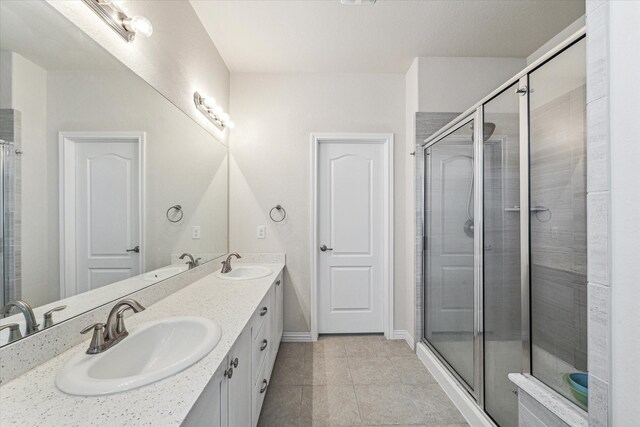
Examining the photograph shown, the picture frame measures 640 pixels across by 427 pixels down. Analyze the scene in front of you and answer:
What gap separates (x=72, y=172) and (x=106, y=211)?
0.20 m

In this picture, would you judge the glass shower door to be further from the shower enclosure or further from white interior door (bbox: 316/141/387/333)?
white interior door (bbox: 316/141/387/333)

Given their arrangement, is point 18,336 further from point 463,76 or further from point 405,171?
point 463,76

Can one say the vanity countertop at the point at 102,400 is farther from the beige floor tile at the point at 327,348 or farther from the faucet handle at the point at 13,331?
the beige floor tile at the point at 327,348

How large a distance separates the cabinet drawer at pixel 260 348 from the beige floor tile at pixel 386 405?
0.73m

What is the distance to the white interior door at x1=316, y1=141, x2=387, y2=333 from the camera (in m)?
2.74

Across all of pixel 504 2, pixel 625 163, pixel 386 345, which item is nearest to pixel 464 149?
pixel 504 2

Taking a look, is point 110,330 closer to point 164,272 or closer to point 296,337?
point 164,272

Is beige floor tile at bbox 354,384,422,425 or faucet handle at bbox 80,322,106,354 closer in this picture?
faucet handle at bbox 80,322,106,354

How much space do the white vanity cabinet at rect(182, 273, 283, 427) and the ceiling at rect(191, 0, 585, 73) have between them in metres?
2.06

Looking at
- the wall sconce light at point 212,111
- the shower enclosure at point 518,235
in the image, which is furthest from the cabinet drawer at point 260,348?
the wall sconce light at point 212,111

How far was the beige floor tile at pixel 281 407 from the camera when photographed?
1.60 m

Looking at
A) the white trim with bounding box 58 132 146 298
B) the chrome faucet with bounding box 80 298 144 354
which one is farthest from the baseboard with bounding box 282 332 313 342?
the white trim with bounding box 58 132 146 298

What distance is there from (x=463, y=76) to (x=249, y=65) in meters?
2.04

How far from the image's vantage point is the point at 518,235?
1.28 m
